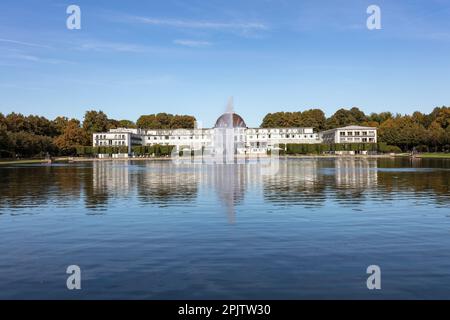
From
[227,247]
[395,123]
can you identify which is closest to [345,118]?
[395,123]

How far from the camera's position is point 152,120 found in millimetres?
199125

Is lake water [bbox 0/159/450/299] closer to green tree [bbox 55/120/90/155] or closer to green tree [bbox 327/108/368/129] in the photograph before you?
green tree [bbox 55/120/90/155]

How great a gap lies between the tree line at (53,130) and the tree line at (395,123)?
138 feet

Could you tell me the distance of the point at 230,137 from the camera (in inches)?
6452

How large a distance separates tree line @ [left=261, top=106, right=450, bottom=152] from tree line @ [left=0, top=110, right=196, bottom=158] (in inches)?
1654

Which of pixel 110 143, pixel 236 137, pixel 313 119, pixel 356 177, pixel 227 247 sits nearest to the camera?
pixel 227 247

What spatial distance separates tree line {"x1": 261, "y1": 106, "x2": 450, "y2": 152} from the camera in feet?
401

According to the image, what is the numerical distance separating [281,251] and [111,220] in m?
8.05

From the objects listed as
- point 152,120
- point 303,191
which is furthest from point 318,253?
point 152,120

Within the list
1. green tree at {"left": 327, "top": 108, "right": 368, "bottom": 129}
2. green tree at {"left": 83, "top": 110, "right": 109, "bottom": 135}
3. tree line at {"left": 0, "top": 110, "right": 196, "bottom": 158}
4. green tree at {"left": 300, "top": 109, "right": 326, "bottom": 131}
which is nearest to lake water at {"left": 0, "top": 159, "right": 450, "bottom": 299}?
tree line at {"left": 0, "top": 110, "right": 196, "bottom": 158}

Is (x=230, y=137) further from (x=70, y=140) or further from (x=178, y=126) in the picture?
(x=70, y=140)

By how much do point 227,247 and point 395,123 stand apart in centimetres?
14789

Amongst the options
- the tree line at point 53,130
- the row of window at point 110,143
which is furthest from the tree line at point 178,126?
the row of window at point 110,143

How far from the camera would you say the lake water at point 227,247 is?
32.3 feet
